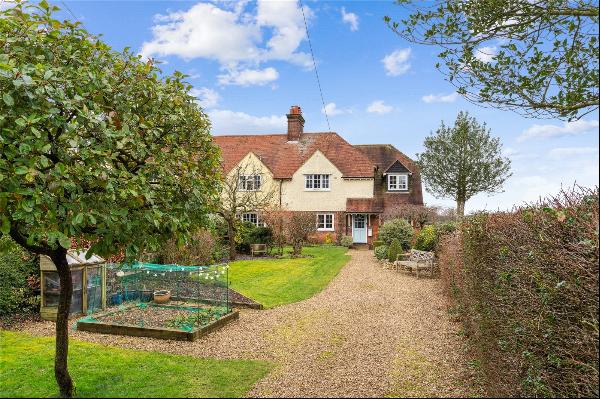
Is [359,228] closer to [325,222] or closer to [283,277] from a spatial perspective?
[325,222]

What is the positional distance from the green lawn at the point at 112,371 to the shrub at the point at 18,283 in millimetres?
2150

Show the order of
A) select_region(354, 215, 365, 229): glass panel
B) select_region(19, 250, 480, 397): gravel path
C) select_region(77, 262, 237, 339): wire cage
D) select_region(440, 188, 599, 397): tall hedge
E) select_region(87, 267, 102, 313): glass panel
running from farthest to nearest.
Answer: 1. select_region(354, 215, 365, 229): glass panel
2. select_region(87, 267, 102, 313): glass panel
3. select_region(77, 262, 237, 339): wire cage
4. select_region(19, 250, 480, 397): gravel path
5. select_region(440, 188, 599, 397): tall hedge

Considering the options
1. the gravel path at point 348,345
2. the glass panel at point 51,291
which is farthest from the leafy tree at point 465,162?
the glass panel at point 51,291

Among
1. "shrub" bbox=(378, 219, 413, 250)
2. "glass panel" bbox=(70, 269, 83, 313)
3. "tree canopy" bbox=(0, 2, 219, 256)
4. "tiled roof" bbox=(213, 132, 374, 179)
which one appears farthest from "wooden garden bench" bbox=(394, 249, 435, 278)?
"tiled roof" bbox=(213, 132, 374, 179)

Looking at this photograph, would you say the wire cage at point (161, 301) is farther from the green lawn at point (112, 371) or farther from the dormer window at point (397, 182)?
the dormer window at point (397, 182)

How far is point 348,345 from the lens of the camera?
29.7 feet

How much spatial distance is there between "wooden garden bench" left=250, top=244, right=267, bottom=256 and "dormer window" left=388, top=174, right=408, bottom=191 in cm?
1312

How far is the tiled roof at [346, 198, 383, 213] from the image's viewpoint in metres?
34.0

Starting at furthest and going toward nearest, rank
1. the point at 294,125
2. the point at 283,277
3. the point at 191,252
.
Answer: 1. the point at 294,125
2. the point at 283,277
3. the point at 191,252

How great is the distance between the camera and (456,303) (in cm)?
1188

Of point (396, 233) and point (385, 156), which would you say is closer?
point (396, 233)

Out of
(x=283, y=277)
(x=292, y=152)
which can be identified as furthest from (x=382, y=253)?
(x=292, y=152)

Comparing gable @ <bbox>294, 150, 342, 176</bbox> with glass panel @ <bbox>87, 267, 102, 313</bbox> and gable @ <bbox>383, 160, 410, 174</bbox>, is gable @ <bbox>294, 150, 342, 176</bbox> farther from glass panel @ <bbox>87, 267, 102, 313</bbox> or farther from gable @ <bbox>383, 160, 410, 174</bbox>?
glass panel @ <bbox>87, 267, 102, 313</bbox>

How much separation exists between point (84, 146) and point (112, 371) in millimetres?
4090
